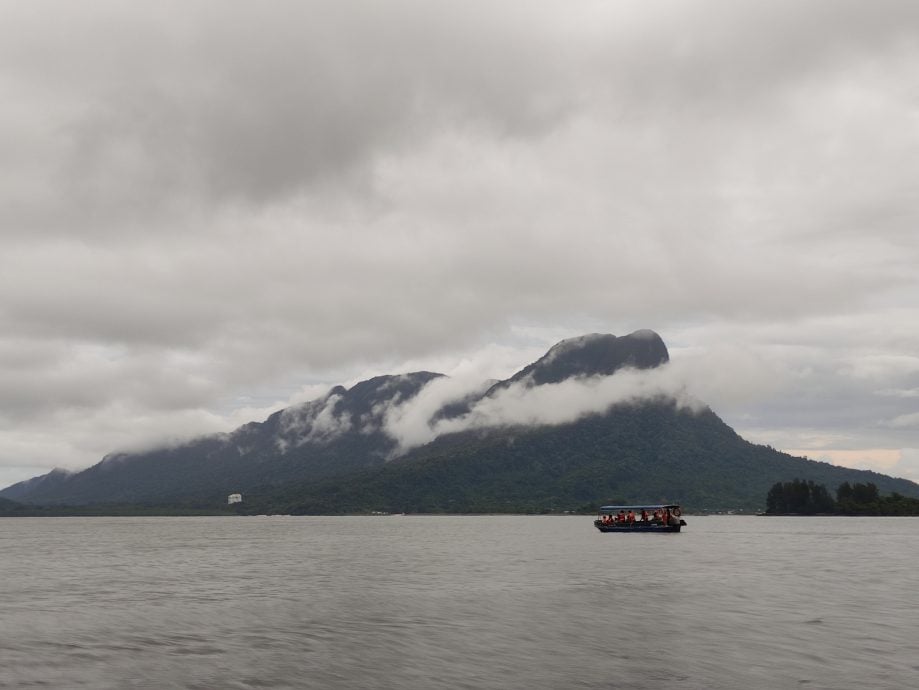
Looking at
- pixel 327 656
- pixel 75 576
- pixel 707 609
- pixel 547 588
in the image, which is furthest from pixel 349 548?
pixel 327 656

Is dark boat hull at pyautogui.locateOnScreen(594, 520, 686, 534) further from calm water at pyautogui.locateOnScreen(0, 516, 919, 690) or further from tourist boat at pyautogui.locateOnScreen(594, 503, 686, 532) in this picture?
calm water at pyautogui.locateOnScreen(0, 516, 919, 690)

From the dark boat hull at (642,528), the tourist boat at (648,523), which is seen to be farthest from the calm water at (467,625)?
the dark boat hull at (642,528)

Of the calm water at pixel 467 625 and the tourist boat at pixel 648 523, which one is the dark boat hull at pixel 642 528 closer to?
the tourist boat at pixel 648 523

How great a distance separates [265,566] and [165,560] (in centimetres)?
2219

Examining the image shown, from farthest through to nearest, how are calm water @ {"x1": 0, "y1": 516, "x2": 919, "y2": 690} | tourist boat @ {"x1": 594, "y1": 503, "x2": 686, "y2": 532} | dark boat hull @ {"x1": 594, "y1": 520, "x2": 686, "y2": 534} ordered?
dark boat hull @ {"x1": 594, "y1": 520, "x2": 686, "y2": 534} → tourist boat @ {"x1": 594, "y1": 503, "x2": 686, "y2": 532} → calm water @ {"x1": 0, "y1": 516, "x2": 919, "y2": 690}

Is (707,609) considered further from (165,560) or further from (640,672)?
(165,560)

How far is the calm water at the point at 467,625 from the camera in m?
38.7

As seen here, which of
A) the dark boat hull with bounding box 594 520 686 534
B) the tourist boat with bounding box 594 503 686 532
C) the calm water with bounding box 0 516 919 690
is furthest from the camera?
the dark boat hull with bounding box 594 520 686 534

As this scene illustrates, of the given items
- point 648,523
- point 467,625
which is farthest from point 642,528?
point 467,625

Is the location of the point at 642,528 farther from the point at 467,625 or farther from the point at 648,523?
the point at 467,625

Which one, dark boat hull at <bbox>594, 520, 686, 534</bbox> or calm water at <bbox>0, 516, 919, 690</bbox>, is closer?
calm water at <bbox>0, 516, 919, 690</bbox>

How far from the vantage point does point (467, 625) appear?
53.2 metres

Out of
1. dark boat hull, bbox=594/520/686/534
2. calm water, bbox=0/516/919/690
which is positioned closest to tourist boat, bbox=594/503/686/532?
dark boat hull, bbox=594/520/686/534

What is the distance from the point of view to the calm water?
1524 inches
